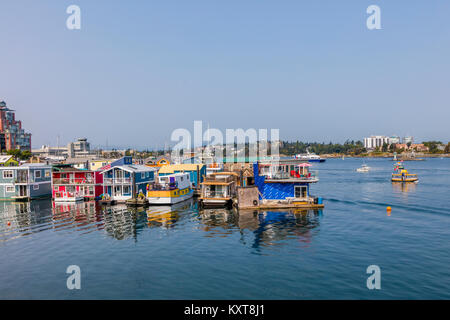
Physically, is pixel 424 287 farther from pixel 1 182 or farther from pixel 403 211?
pixel 1 182

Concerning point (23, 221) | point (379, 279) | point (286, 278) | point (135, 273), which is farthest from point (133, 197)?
point (379, 279)

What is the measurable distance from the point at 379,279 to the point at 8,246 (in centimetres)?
3649

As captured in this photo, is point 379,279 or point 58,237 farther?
point 58,237

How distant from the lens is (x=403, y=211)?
176ft

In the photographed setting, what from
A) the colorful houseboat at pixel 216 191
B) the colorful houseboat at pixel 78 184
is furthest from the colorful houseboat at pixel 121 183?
the colorful houseboat at pixel 216 191

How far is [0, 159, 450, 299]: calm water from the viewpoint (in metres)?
23.4

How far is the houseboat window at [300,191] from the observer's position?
5319cm

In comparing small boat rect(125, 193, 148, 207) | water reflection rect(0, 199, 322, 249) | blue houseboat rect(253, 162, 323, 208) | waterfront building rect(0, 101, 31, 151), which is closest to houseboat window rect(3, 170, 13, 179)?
water reflection rect(0, 199, 322, 249)

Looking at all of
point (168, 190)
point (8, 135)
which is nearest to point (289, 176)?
point (168, 190)

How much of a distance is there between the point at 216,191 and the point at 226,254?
95.2ft

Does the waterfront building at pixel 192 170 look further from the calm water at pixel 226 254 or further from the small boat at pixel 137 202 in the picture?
the calm water at pixel 226 254

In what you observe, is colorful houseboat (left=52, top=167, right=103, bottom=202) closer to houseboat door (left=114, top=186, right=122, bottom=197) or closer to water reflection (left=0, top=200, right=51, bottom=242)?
water reflection (left=0, top=200, right=51, bottom=242)

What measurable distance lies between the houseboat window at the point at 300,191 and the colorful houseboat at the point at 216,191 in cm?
1201

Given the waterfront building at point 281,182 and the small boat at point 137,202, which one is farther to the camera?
the small boat at point 137,202
